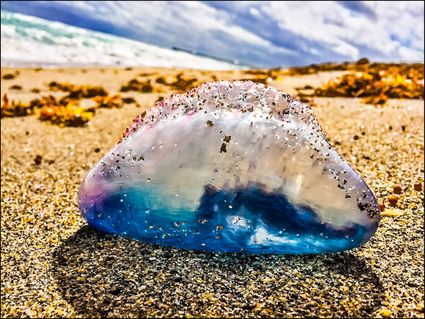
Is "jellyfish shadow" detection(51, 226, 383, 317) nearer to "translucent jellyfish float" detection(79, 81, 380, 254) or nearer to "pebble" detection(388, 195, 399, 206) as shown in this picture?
"translucent jellyfish float" detection(79, 81, 380, 254)

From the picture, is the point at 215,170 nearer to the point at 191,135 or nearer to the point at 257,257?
the point at 191,135

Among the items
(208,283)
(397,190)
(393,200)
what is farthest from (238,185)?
(397,190)

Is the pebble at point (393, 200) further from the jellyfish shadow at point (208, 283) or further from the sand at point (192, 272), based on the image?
the jellyfish shadow at point (208, 283)

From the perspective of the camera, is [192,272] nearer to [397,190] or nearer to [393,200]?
[393,200]

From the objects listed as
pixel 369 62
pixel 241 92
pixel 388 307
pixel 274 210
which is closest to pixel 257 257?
pixel 274 210

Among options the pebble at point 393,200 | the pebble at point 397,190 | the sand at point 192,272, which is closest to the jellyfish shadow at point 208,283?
the sand at point 192,272

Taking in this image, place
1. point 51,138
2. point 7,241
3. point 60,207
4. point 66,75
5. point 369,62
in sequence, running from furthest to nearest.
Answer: point 369,62 < point 66,75 < point 51,138 < point 60,207 < point 7,241

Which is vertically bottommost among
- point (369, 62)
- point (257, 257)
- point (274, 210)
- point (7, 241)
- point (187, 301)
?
point (7, 241)

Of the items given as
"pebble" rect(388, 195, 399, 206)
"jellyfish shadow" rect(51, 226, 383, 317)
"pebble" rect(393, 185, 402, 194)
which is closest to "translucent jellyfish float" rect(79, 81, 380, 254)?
"jellyfish shadow" rect(51, 226, 383, 317)
